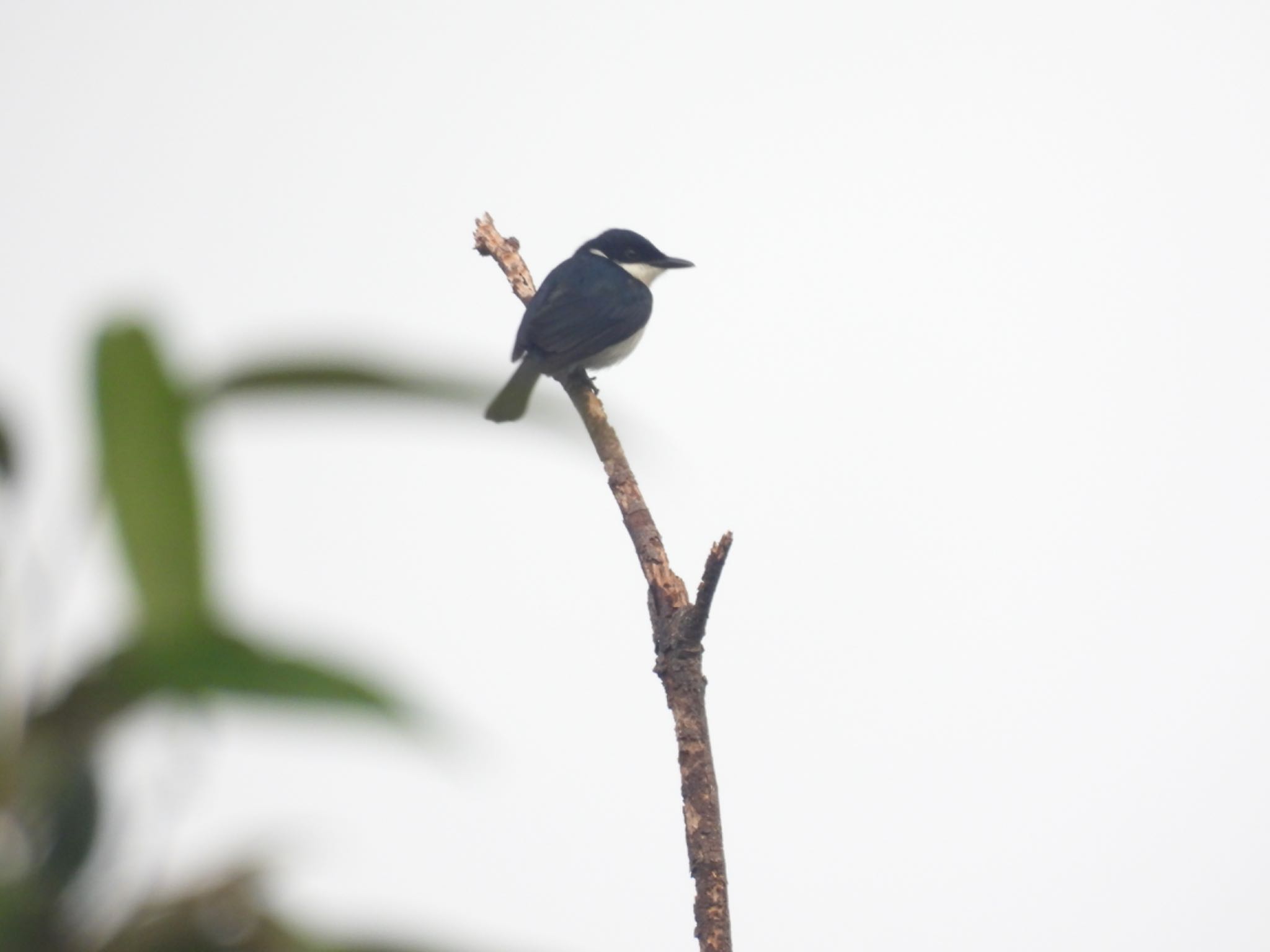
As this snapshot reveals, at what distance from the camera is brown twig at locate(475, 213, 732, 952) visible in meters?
3.67

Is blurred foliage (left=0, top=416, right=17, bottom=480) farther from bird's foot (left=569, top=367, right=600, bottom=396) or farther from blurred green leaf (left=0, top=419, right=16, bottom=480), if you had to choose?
bird's foot (left=569, top=367, right=600, bottom=396)

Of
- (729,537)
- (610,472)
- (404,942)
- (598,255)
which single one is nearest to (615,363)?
(598,255)

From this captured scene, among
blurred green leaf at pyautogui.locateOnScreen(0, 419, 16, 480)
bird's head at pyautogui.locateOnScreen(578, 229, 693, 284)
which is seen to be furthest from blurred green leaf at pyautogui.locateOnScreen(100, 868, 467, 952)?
bird's head at pyautogui.locateOnScreen(578, 229, 693, 284)

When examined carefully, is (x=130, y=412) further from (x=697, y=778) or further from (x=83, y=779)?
(x=697, y=778)

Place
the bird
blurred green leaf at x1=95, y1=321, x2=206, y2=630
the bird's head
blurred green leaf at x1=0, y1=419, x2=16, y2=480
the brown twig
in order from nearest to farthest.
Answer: blurred green leaf at x1=95, y1=321, x2=206, y2=630, blurred green leaf at x1=0, y1=419, x2=16, y2=480, the brown twig, the bird, the bird's head

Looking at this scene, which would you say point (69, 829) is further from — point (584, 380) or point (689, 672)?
point (584, 380)

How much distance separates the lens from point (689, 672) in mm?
4133

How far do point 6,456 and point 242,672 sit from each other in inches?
9.6

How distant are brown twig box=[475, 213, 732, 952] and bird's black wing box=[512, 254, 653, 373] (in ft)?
6.71

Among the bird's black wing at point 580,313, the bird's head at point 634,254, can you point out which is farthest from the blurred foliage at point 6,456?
the bird's head at point 634,254

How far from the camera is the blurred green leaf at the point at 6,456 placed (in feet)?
2.81

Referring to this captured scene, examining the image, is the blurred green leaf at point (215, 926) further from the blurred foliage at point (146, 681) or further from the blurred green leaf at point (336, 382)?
the blurred green leaf at point (336, 382)

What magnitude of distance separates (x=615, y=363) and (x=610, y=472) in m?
3.24

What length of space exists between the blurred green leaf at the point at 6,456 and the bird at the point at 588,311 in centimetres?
537
